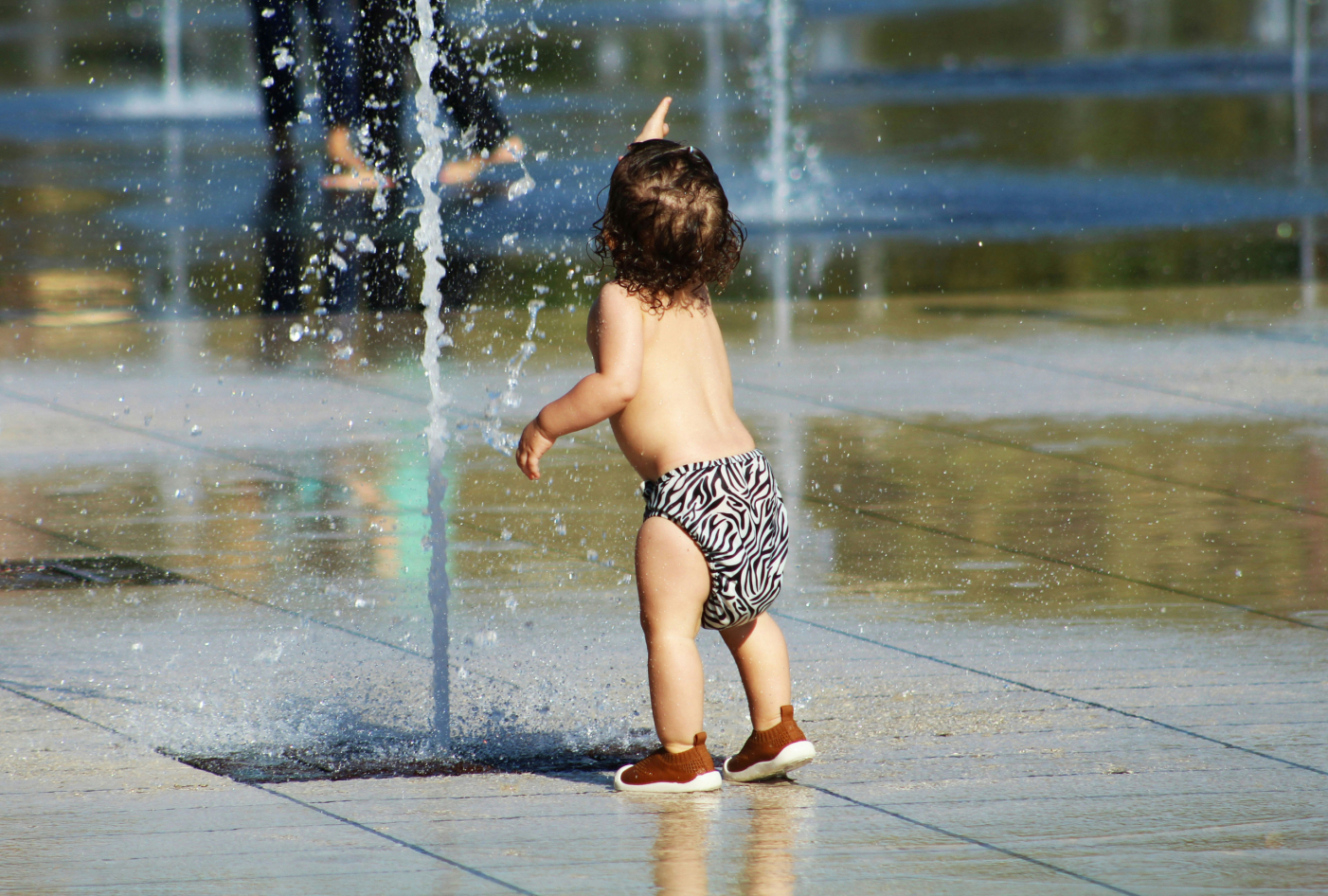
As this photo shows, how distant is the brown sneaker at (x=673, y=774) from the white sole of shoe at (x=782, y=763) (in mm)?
73

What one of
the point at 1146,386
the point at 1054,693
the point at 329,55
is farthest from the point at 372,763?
the point at 329,55

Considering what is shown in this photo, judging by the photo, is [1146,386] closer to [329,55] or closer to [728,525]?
[728,525]

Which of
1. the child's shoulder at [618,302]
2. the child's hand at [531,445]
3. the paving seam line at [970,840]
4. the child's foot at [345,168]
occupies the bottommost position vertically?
the paving seam line at [970,840]

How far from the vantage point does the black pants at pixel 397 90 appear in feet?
42.3

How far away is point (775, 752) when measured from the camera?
3.66m

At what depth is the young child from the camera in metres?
3.61

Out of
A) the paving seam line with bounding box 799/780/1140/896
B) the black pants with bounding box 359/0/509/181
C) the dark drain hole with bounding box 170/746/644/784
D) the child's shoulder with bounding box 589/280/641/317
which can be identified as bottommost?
the dark drain hole with bounding box 170/746/644/784

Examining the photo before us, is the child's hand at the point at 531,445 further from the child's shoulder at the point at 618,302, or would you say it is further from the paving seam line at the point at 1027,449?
the paving seam line at the point at 1027,449

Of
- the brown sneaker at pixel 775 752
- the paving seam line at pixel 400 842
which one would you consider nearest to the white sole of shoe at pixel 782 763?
the brown sneaker at pixel 775 752

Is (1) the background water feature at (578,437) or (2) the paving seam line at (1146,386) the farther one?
(2) the paving seam line at (1146,386)

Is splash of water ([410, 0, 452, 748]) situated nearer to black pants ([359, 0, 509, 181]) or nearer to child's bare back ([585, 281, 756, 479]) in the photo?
child's bare back ([585, 281, 756, 479])

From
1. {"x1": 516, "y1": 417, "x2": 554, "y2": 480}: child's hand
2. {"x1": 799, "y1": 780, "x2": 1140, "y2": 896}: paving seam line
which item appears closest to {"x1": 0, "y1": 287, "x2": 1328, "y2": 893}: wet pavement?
{"x1": 799, "y1": 780, "x2": 1140, "y2": 896}: paving seam line

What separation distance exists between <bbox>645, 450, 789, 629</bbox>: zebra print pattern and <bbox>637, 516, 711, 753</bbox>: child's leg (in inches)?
1.2

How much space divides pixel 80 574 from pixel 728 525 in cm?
243
